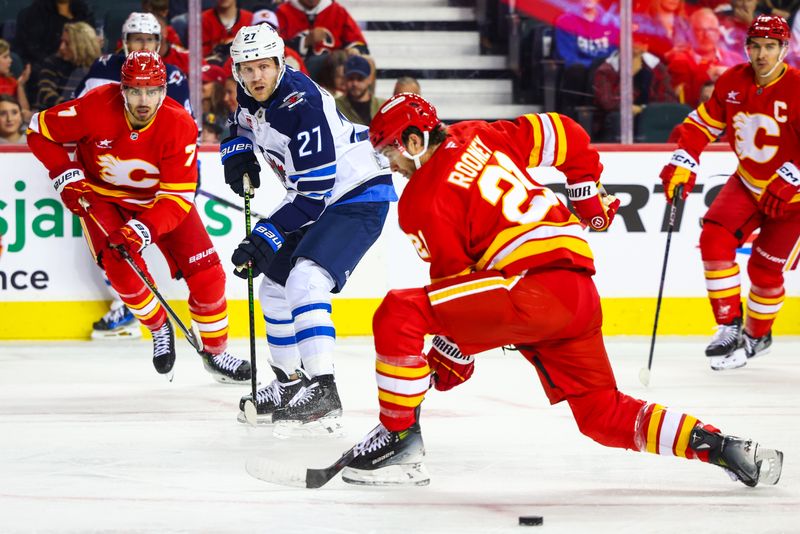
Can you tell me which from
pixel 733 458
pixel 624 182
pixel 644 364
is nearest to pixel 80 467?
pixel 733 458

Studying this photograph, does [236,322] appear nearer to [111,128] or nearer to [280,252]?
[111,128]

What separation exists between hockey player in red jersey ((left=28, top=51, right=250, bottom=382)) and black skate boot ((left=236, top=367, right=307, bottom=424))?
815mm

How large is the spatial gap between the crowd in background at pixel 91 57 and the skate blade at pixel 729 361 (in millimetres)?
2281

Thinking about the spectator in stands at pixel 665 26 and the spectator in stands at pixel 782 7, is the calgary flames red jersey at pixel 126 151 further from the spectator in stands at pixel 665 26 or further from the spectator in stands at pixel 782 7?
the spectator in stands at pixel 782 7

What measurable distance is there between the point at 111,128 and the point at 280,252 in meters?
1.21

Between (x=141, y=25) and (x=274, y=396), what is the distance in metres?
2.54

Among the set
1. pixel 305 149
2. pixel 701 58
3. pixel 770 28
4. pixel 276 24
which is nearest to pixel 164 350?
pixel 305 149

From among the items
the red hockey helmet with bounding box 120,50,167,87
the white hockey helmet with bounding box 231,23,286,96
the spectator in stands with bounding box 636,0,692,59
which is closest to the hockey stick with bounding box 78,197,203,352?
the red hockey helmet with bounding box 120,50,167,87

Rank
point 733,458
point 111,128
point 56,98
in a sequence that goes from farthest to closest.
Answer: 1. point 56,98
2. point 111,128
3. point 733,458

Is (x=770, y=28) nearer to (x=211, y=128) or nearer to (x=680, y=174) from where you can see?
(x=680, y=174)

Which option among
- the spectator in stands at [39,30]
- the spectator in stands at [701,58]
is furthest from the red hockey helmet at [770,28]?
the spectator in stands at [39,30]

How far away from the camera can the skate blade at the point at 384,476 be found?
3.25 meters

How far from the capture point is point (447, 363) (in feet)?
11.5

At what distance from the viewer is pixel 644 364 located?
18.7ft
